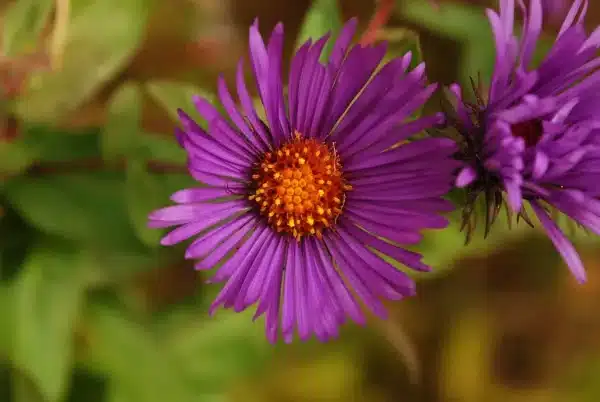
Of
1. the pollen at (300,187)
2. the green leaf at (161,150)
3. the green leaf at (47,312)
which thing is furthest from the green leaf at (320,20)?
the green leaf at (47,312)

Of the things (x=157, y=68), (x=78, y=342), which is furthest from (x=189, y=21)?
(x=78, y=342)

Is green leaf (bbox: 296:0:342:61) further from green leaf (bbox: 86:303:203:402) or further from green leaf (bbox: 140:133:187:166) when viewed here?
green leaf (bbox: 86:303:203:402)

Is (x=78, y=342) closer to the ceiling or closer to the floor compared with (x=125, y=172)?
closer to the floor

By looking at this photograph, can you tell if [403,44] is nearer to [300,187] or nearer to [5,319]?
[300,187]

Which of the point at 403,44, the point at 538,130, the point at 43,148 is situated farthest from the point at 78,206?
the point at 538,130

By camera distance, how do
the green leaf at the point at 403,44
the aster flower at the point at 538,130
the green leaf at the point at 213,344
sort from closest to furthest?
the aster flower at the point at 538,130 → the green leaf at the point at 403,44 → the green leaf at the point at 213,344

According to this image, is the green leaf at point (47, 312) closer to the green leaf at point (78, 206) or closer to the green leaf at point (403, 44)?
the green leaf at point (78, 206)

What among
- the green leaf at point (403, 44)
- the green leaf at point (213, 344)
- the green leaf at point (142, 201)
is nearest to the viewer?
the green leaf at point (403, 44)

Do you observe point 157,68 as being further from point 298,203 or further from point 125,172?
point 298,203
